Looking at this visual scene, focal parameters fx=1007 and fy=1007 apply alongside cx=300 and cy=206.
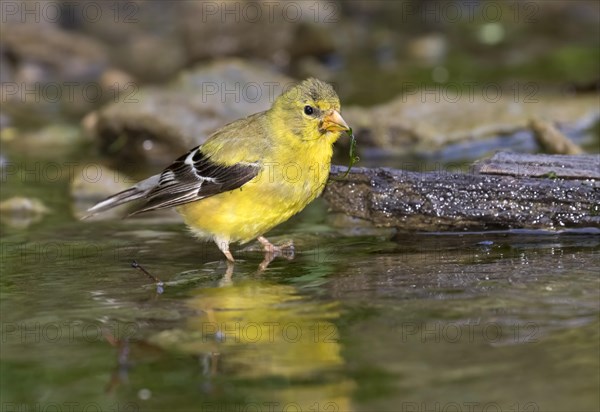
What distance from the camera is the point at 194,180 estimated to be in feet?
23.6

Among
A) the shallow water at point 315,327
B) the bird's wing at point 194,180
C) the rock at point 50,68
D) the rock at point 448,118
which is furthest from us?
the rock at point 50,68

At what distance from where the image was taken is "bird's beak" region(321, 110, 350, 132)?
6988mm

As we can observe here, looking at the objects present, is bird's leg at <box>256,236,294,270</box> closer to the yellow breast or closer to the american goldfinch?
the american goldfinch

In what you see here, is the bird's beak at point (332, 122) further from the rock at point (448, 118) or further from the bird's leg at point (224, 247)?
the rock at point (448, 118)

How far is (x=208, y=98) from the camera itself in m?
11.5

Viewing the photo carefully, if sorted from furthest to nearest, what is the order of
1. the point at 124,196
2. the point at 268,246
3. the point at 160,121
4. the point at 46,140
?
the point at 46,140
the point at 160,121
the point at 124,196
the point at 268,246

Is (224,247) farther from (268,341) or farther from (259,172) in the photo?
(268,341)

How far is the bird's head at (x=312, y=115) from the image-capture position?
701 cm

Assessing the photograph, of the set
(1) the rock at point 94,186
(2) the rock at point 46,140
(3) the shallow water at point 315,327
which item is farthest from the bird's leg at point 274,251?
(2) the rock at point 46,140

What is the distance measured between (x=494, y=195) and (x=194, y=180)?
212 centimetres

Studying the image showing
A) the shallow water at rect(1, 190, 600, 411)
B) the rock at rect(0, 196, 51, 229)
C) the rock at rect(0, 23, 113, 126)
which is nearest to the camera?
the shallow water at rect(1, 190, 600, 411)

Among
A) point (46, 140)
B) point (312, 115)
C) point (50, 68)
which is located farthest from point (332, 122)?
point (50, 68)

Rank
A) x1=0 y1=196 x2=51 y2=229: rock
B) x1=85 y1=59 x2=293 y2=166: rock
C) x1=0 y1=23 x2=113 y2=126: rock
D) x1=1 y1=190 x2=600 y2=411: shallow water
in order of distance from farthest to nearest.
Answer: x1=0 y1=23 x2=113 y2=126: rock → x1=85 y1=59 x2=293 y2=166: rock → x1=0 y1=196 x2=51 y2=229: rock → x1=1 y1=190 x2=600 y2=411: shallow water

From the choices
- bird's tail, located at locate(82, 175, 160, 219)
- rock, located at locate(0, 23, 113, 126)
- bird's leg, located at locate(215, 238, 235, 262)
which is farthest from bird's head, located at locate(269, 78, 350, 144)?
rock, located at locate(0, 23, 113, 126)
